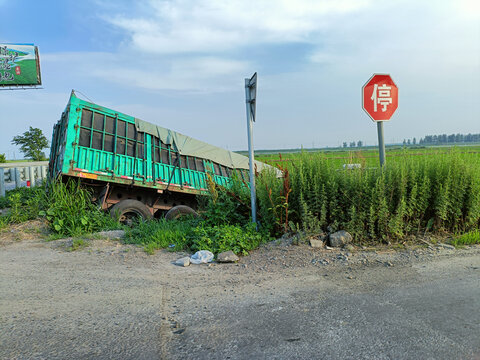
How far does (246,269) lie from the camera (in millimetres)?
4938

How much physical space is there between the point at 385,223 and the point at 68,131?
702 centimetres

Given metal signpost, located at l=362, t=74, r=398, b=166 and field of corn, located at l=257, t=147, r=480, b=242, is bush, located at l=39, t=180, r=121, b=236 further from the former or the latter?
metal signpost, located at l=362, t=74, r=398, b=166

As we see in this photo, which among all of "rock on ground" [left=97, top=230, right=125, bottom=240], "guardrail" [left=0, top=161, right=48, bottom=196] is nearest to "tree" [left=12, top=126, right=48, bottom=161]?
"guardrail" [left=0, top=161, right=48, bottom=196]

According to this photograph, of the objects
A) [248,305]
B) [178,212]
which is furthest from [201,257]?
[178,212]

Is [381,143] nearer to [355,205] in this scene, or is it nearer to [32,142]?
[355,205]

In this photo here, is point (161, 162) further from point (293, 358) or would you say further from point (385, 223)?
point (293, 358)

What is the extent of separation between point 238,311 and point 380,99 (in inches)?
219

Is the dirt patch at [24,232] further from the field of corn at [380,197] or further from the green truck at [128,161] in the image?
the field of corn at [380,197]

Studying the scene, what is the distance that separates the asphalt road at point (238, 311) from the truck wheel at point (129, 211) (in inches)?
124

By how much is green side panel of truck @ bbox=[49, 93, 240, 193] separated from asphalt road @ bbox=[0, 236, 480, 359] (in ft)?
11.1

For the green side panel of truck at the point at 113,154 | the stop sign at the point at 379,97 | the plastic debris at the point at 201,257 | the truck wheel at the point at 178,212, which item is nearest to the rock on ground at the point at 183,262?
the plastic debris at the point at 201,257

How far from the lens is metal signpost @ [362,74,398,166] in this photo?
23.6 ft

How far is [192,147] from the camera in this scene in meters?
10.9

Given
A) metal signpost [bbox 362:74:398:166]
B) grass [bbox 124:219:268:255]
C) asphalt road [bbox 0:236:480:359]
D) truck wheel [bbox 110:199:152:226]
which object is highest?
metal signpost [bbox 362:74:398:166]
